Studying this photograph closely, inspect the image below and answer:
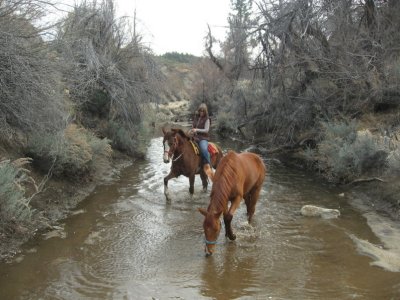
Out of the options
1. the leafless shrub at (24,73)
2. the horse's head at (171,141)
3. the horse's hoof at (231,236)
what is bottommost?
the horse's hoof at (231,236)

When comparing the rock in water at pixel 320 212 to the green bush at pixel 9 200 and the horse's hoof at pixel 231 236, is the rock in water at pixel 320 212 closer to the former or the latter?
the horse's hoof at pixel 231 236

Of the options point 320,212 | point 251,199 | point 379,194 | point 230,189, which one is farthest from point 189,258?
point 379,194

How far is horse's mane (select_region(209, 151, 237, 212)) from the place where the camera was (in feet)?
19.9

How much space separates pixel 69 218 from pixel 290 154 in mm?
9994

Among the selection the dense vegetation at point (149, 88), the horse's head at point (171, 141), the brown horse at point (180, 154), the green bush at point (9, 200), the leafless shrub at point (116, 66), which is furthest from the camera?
the leafless shrub at point (116, 66)

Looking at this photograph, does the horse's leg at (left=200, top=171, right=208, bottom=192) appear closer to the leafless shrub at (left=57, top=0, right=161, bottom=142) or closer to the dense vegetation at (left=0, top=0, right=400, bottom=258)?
the dense vegetation at (left=0, top=0, right=400, bottom=258)

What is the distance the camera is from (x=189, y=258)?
6332mm

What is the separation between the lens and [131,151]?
50.3 ft

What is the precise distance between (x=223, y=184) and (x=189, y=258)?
127 cm

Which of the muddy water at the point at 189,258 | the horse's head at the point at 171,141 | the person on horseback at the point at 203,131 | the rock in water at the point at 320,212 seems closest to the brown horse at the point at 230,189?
the muddy water at the point at 189,258

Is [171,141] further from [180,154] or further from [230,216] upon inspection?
[230,216]

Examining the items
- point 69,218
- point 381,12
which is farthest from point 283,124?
point 69,218

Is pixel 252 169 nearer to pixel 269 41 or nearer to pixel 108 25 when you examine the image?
pixel 269 41

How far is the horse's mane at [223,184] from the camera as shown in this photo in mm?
6070
